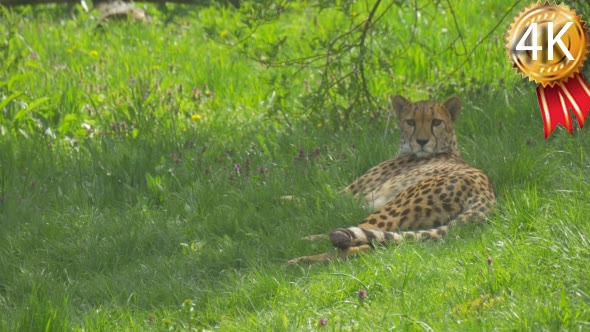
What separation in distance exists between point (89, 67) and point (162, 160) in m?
3.23

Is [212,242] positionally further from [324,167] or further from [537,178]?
[537,178]

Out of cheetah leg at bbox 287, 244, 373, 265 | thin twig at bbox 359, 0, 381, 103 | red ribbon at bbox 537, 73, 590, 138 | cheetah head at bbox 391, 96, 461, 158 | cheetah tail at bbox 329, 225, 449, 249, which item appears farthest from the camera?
thin twig at bbox 359, 0, 381, 103

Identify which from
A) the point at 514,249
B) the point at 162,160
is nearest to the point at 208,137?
the point at 162,160

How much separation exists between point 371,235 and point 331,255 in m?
0.22

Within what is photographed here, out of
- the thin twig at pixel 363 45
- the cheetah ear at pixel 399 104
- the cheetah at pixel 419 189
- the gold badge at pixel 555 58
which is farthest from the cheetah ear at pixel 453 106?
the thin twig at pixel 363 45

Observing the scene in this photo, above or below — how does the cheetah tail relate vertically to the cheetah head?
below

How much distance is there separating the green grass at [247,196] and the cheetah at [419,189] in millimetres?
133

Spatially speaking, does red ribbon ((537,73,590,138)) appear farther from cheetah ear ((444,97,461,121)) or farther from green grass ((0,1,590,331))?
cheetah ear ((444,97,461,121))

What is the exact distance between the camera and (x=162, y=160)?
22.7 feet

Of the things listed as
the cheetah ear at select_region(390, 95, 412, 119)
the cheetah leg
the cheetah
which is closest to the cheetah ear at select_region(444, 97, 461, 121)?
the cheetah

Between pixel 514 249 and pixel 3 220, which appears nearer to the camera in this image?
pixel 514 249

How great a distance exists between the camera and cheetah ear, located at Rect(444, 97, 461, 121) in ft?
21.5

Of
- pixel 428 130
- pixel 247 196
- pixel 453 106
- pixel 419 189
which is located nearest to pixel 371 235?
pixel 419 189

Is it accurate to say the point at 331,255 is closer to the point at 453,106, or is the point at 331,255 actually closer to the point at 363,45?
the point at 453,106
